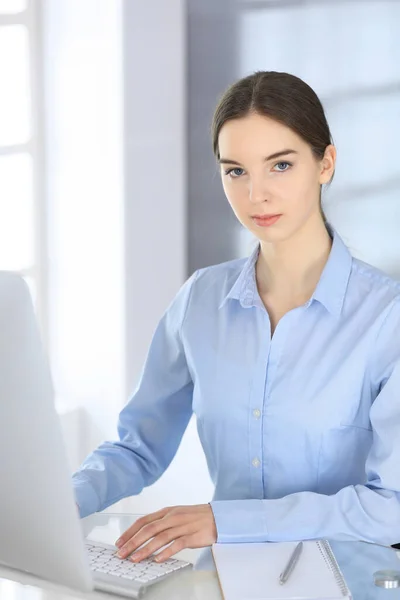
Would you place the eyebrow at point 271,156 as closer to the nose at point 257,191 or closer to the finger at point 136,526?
the nose at point 257,191

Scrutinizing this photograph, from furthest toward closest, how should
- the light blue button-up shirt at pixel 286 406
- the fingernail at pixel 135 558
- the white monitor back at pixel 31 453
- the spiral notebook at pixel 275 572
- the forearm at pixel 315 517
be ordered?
the light blue button-up shirt at pixel 286 406 < the forearm at pixel 315 517 < the fingernail at pixel 135 558 < the spiral notebook at pixel 275 572 < the white monitor back at pixel 31 453

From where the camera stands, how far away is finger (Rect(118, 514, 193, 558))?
1.53 metres

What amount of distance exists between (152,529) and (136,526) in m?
0.04

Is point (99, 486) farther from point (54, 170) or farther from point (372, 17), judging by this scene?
point (372, 17)

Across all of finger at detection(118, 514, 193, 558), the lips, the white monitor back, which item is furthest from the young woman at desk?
the white monitor back

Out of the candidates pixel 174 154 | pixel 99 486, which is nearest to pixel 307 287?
pixel 99 486

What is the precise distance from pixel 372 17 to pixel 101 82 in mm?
822

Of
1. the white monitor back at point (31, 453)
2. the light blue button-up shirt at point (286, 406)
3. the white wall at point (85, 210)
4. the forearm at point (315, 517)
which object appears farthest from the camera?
the white wall at point (85, 210)

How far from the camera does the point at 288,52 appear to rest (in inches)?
128

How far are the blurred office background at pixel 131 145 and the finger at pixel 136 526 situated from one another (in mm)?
1625

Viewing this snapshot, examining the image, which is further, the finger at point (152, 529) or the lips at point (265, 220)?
the lips at point (265, 220)

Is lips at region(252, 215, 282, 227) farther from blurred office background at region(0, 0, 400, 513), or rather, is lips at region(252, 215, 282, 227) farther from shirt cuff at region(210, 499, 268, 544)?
blurred office background at region(0, 0, 400, 513)

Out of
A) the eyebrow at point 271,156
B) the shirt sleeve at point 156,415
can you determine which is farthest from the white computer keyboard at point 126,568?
the eyebrow at point 271,156

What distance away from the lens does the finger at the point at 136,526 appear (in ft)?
5.16
